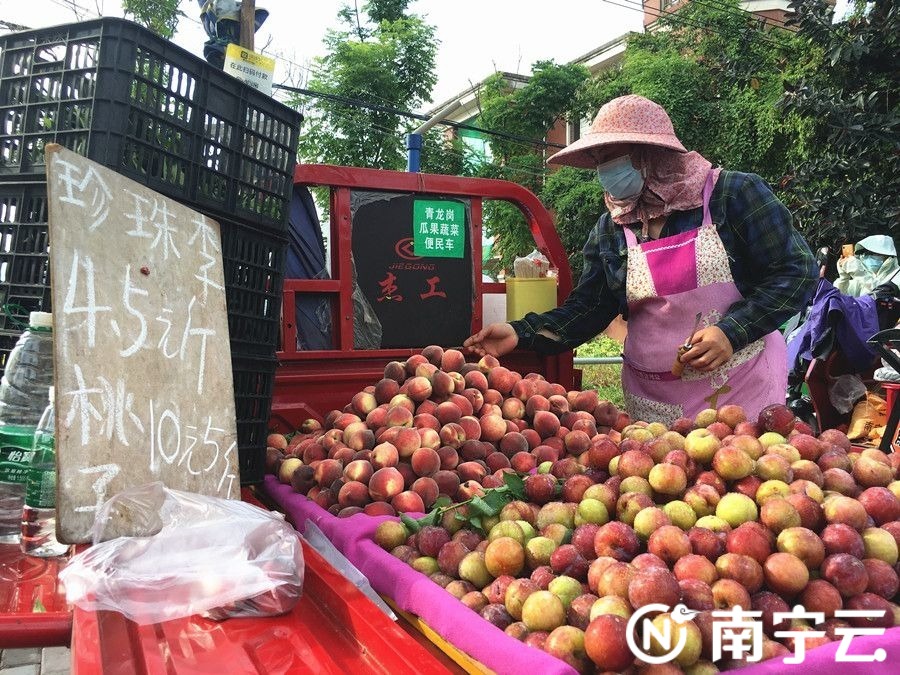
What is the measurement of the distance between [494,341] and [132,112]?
6.07 feet

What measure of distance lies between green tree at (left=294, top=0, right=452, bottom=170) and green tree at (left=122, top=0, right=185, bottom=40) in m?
4.07

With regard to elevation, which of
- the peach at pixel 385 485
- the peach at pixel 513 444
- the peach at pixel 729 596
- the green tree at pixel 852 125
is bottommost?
the peach at pixel 729 596

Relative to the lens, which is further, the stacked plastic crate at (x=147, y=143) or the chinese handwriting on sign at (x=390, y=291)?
the chinese handwriting on sign at (x=390, y=291)

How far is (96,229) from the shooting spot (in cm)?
137

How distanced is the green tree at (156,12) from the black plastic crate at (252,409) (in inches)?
645

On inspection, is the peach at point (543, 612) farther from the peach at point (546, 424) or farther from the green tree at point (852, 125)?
the green tree at point (852, 125)

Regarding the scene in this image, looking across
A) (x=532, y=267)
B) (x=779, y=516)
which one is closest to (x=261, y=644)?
(x=779, y=516)

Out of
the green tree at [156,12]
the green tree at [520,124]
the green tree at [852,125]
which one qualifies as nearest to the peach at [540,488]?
the green tree at [852,125]

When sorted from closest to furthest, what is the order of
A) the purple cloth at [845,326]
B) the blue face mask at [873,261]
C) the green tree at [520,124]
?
the purple cloth at [845,326] < the blue face mask at [873,261] < the green tree at [520,124]

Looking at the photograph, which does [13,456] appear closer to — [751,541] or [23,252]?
[23,252]

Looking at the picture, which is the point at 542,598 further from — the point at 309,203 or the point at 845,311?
the point at 845,311

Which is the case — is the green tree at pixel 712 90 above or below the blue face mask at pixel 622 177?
above

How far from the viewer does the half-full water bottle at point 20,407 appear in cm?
142

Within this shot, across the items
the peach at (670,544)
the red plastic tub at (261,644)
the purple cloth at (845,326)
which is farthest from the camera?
the purple cloth at (845,326)
